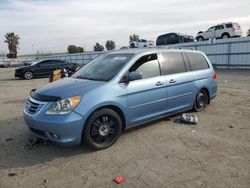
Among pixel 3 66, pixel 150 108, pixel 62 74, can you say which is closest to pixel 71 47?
pixel 3 66

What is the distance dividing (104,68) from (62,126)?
1742 millimetres

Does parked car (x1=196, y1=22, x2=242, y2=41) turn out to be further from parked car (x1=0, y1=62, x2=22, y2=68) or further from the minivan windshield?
parked car (x1=0, y1=62, x2=22, y2=68)

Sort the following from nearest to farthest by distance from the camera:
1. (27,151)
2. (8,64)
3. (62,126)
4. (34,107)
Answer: (62,126), (34,107), (27,151), (8,64)

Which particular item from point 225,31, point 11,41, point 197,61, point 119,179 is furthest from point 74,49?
point 119,179

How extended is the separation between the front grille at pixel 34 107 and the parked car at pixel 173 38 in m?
26.6

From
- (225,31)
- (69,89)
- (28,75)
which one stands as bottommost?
(28,75)

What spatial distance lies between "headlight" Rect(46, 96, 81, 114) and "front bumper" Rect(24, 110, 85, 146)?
0.08 meters

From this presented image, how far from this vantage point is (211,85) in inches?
283

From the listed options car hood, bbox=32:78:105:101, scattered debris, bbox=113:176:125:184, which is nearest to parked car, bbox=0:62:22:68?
car hood, bbox=32:78:105:101

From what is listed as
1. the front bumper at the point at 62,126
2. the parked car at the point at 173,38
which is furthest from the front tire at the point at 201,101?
the parked car at the point at 173,38

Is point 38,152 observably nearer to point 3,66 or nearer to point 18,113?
point 18,113

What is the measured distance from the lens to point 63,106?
14.2ft

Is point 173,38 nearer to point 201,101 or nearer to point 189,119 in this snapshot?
point 201,101

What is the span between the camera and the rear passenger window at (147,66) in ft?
17.4
